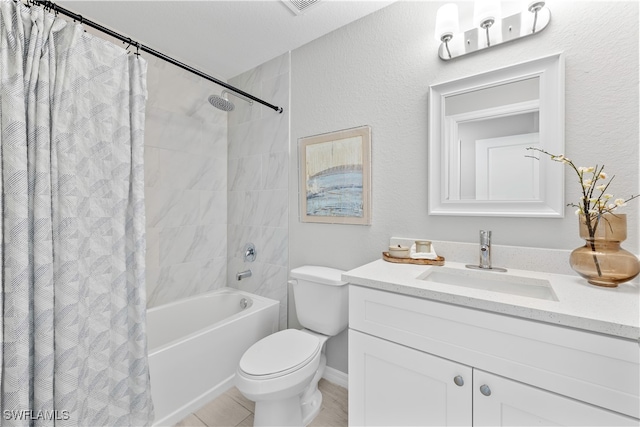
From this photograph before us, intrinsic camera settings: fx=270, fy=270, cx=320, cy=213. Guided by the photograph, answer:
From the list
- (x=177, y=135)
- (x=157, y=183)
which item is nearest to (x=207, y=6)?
(x=177, y=135)

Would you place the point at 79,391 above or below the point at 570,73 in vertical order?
below

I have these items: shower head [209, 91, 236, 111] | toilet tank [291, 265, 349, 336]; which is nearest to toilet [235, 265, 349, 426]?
toilet tank [291, 265, 349, 336]

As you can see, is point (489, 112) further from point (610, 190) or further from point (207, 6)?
point (207, 6)

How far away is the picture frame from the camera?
165cm

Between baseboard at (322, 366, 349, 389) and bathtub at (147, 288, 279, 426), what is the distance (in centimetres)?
49

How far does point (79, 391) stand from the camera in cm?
105

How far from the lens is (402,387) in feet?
3.32

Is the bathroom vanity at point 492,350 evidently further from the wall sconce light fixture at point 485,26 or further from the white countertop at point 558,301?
the wall sconce light fixture at point 485,26

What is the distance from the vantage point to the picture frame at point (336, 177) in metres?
1.65

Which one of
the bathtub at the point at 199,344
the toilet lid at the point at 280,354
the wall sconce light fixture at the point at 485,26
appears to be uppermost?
the wall sconce light fixture at the point at 485,26

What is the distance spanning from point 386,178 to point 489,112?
579mm

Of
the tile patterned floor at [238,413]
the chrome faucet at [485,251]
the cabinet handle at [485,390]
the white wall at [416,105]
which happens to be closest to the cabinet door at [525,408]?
the cabinet handle at [485,390]

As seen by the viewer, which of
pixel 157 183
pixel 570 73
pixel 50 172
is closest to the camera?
pixel 50 172

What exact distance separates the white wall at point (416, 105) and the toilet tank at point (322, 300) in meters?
0.21
